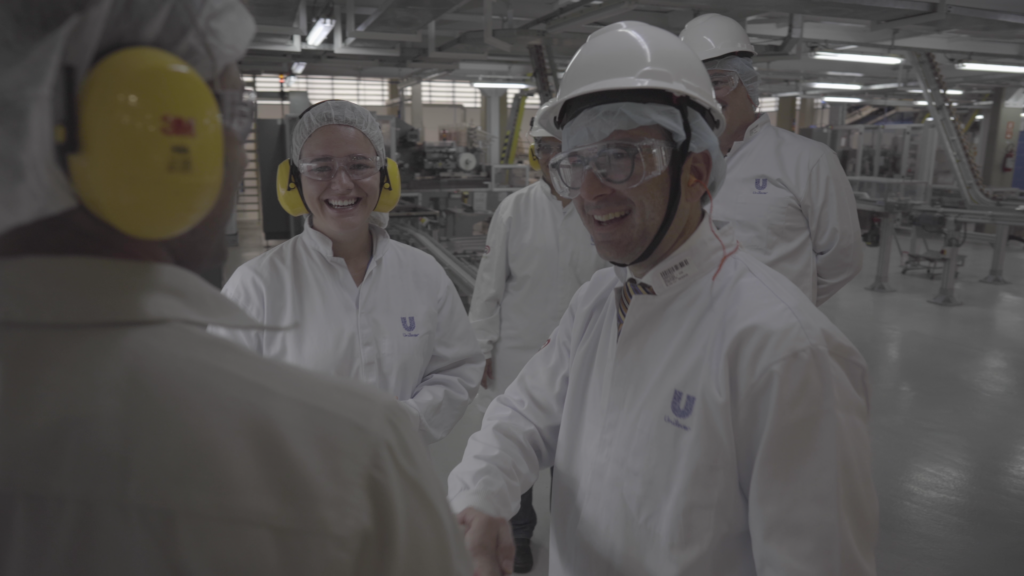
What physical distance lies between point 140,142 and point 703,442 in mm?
951

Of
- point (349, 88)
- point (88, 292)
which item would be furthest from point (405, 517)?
point (349, 88)

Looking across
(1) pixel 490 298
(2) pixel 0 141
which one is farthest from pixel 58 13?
(1) pixel 490 298

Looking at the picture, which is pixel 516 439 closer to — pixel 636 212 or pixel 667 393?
pixel 667 393

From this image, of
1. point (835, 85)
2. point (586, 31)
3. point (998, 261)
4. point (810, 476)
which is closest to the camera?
point (810, 476)

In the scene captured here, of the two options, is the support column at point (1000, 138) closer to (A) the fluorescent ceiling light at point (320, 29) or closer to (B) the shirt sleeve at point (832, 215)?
(B) the shirt sleeve at point (832, 215)

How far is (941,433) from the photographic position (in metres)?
4.07

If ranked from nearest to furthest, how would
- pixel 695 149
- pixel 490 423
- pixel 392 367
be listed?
pixel 695 149 → pixel 490 423 → pixel 392 367

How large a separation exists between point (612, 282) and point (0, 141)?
118 cm

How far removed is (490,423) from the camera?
1.41 metres

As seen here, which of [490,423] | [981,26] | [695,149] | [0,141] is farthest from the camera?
[981,26]

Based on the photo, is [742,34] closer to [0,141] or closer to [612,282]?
[612,282]

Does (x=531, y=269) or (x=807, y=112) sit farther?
(x=807, y=112)

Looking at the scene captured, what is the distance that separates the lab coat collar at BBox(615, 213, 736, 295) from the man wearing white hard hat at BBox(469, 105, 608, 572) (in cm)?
160

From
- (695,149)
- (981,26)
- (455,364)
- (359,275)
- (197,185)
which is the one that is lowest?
(455,364)
